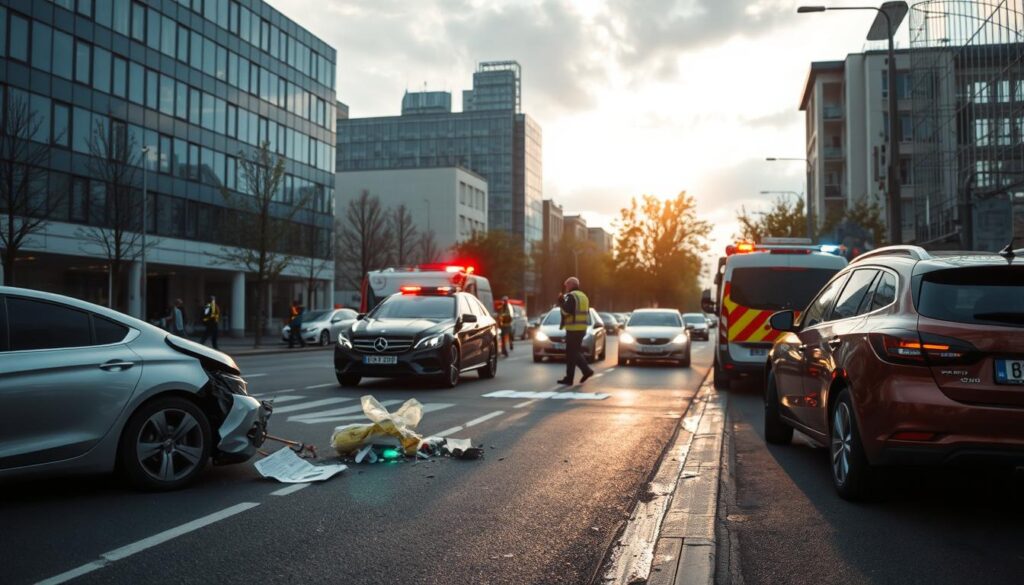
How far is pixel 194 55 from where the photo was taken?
152 feet

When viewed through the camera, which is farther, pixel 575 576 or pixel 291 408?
pixel 291 408

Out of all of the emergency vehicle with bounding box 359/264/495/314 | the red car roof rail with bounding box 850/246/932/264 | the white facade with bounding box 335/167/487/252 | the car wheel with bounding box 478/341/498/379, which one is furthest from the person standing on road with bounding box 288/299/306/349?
the white facade with bounding box 335/167/487/252

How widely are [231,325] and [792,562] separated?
163ft

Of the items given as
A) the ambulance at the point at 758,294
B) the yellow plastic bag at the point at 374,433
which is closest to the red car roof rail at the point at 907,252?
the yellow plastic bag at the point at 374,433

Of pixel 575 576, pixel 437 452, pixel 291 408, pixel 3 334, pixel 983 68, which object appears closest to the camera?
pixel 575 576

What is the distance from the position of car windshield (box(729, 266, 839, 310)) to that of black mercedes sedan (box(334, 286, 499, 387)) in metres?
4.57

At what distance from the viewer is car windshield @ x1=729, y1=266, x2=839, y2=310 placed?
590 inches

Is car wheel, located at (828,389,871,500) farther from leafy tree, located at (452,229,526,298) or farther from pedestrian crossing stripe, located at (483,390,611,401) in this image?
leafy tree, located at (452,229,526,298)

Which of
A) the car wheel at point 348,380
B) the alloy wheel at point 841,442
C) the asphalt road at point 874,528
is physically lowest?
the asphalt road at point 874,528

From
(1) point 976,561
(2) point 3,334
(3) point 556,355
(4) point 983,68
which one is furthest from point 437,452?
(4) point 983,68

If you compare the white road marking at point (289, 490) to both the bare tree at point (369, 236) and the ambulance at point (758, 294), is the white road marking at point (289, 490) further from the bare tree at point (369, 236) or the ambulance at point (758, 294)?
the bare tree at point (369, 236)

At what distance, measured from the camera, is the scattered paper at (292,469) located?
21.9 ft

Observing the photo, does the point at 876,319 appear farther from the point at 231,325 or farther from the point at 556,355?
the point at 231,325

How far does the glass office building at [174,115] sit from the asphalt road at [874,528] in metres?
27.8
